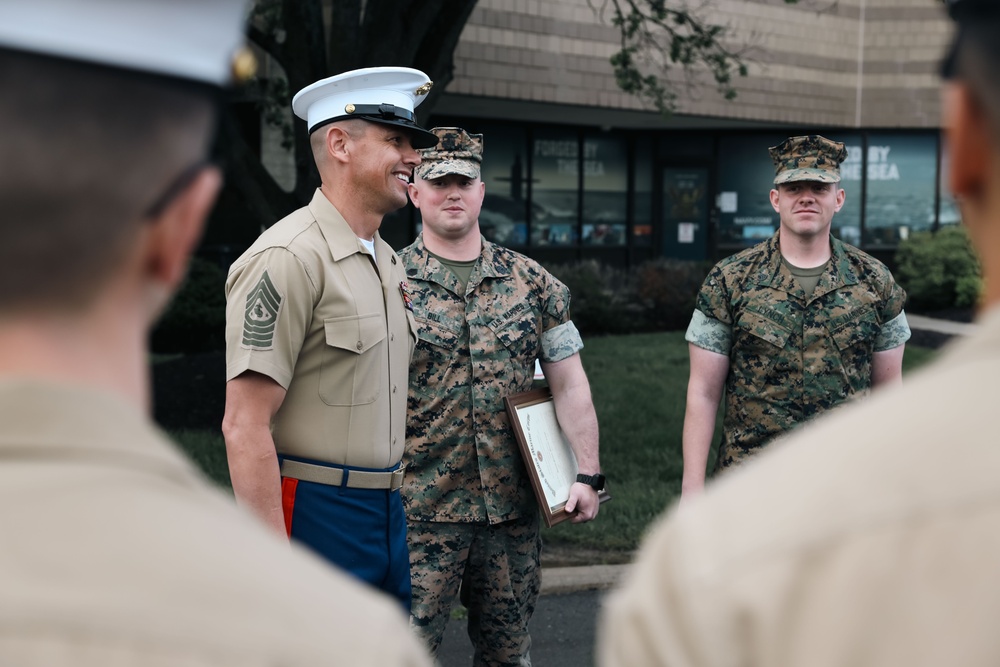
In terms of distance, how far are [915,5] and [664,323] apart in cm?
778

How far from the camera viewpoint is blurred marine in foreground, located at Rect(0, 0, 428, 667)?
1003 mm

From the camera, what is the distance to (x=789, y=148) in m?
5.04

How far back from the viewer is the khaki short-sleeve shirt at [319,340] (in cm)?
359

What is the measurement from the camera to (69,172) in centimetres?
105

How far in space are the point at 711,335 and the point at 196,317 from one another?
9942 mm

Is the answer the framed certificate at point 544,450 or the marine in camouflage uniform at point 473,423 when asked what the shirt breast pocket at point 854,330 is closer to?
the marine in camouflage uniform at point 473,423

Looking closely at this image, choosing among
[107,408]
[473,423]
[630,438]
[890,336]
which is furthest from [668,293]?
[107,408]

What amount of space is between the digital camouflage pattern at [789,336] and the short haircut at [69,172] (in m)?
3.83

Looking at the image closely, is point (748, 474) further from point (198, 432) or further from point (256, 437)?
point (198, 432)

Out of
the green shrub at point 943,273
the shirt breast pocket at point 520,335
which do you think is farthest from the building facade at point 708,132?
the shirt breast pocket at point 520,335

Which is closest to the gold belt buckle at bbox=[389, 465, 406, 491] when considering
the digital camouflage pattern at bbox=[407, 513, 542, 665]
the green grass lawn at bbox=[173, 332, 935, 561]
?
the digital camouflage pattern at bbox=[407, 513, 542, 665]

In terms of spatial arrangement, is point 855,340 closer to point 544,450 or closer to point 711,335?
point 711,335

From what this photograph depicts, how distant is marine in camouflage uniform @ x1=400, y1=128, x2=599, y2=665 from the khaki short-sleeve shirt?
757mm

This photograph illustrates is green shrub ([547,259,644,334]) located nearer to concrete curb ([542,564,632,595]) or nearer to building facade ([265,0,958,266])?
building facade ([265,0,958,266])
